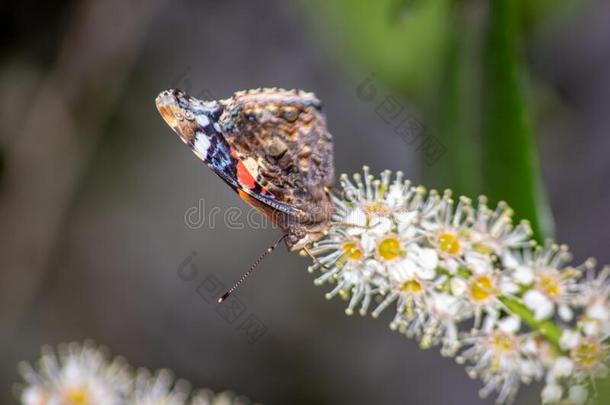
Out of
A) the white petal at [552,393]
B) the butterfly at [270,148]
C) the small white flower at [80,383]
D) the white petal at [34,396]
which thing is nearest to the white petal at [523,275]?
the white petal at [552,393]

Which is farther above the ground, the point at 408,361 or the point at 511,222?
the point at 511,222

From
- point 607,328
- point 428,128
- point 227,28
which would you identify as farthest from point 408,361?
point 227,28

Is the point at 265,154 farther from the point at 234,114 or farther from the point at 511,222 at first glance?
the point at 511,222

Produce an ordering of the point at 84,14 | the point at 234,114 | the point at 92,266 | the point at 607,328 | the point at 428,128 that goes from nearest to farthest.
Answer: the point at 607,328, the point at 234,114, the point at 428,128, the point at 84,14, the point at 92,266

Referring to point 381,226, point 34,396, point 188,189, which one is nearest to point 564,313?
point 381,226

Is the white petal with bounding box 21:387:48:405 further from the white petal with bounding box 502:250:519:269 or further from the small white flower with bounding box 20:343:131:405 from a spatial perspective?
the white petal with bounding box 502:250:519:269

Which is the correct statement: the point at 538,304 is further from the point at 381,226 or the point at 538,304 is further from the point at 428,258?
the point at 381,226

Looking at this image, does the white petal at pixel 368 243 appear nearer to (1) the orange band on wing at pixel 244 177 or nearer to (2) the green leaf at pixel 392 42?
(1) the orange band on wing at pixel 244 177
